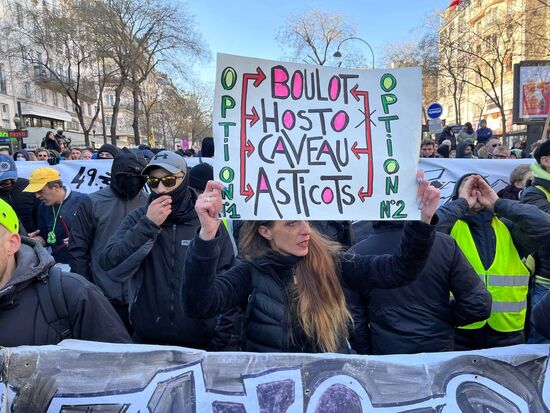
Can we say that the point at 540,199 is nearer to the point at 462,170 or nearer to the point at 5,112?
the point at 462,170

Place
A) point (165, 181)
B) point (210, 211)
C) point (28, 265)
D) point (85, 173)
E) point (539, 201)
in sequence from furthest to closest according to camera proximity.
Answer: point (85, 173), point (539, 201), point (165, 181), point (210, 211), point (28, 265)

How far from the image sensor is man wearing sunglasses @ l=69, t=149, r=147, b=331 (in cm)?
329

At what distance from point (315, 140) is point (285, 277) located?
1.99 ft

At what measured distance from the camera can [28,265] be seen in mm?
1687

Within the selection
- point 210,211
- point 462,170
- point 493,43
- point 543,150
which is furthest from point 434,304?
point 493,43

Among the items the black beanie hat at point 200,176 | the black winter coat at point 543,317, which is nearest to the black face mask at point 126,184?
the black beanie hat at point 200,176

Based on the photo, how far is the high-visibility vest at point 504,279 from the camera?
101 inches

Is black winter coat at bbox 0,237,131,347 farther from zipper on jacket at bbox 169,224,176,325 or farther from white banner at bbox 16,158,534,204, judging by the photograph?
white banner at bbox 16,158,534,204

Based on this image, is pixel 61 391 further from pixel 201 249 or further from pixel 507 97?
pixel 507 97

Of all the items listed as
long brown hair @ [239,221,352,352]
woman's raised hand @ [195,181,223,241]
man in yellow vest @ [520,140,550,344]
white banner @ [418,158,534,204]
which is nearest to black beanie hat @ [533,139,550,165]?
man in yellow vest @ [520,140,550,344]

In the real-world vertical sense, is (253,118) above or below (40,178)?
above

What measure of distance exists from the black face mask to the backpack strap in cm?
170

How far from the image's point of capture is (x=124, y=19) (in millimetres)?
25797

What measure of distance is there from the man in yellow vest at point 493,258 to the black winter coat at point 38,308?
1.85 meters
